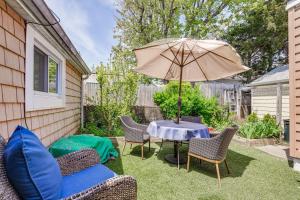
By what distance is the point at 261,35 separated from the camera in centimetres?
1745

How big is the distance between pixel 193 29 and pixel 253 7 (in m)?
3.82

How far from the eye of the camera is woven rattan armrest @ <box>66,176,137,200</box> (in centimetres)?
153

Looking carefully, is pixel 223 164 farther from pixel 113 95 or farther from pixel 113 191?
pixel 113 95

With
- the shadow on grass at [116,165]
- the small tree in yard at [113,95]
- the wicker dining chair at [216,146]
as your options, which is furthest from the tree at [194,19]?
the wicker dining chair at [216,146]

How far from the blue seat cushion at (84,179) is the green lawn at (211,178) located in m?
0.85

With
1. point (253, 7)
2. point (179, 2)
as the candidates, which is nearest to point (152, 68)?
point (179, 2)

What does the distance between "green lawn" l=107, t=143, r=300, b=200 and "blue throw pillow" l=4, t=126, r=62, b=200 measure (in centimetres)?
160

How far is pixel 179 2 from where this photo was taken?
42.8ft

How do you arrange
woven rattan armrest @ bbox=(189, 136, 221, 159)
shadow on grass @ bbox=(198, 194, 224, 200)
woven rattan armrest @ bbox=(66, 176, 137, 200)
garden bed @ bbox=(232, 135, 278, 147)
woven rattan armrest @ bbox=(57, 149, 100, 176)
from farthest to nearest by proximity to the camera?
garden bed @ bbox=(232, 135, 278, 147), woven rattan armrest @ bbox=(189, 136, 221, 159), shadow on grass @ bbox=(198, 194, 224, 200), woven rattan armrest @ bbox=(57, 149, 100, 176), woven rattan armrest @ bbox=(66, 176, 137, 200)

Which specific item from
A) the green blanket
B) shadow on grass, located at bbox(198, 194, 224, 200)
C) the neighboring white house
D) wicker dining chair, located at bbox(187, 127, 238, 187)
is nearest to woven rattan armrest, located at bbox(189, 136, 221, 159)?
wicker dining chair, located at bbox(187, 127, 238, 187)

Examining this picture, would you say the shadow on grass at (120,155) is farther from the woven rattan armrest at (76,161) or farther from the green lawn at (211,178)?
the woven rattan armrest at (76,161)

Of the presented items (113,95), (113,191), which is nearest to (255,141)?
(113,95)

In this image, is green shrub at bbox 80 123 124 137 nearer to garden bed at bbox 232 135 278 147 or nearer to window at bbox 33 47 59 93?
window at bbox 33 47 59 93

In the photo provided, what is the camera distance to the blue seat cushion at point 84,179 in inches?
72.5
